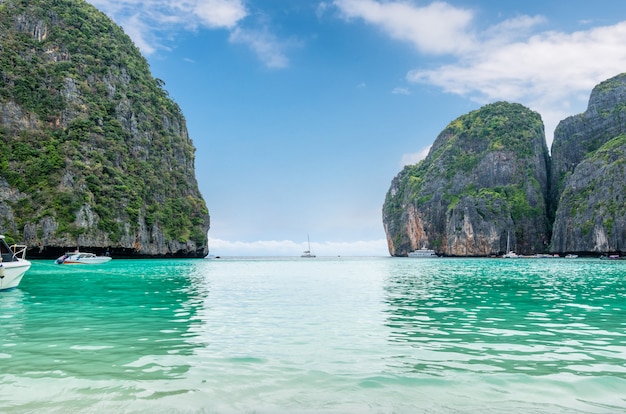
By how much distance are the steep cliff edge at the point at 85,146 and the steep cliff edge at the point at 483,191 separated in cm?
8534

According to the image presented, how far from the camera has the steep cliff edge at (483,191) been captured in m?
146

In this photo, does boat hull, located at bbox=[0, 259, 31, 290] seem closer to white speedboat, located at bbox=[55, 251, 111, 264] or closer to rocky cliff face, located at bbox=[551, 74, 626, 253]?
white speedboat, located at bbox=[55, 251, 111, 264]

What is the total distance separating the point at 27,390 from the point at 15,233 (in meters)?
80.5

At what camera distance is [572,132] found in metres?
150

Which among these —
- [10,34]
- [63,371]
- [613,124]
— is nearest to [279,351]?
[63,371]

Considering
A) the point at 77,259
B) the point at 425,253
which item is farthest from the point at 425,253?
the point at 77,259

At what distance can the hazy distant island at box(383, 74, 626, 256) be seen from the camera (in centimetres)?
11575

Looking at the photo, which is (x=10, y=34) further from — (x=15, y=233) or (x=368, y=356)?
(x=368, y=356)

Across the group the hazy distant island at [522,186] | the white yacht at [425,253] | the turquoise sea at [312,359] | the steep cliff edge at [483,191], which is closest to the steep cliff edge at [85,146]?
the turquoise sea at [312,359]

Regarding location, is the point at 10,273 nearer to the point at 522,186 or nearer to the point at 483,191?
the point at 483,191

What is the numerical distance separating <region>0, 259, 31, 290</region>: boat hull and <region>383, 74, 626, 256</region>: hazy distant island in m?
115

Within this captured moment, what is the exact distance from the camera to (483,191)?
508ft

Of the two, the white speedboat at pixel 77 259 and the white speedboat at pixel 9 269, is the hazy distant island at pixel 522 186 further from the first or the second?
the white speedboat at pixel 9 269

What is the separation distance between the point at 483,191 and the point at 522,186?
12979mm
